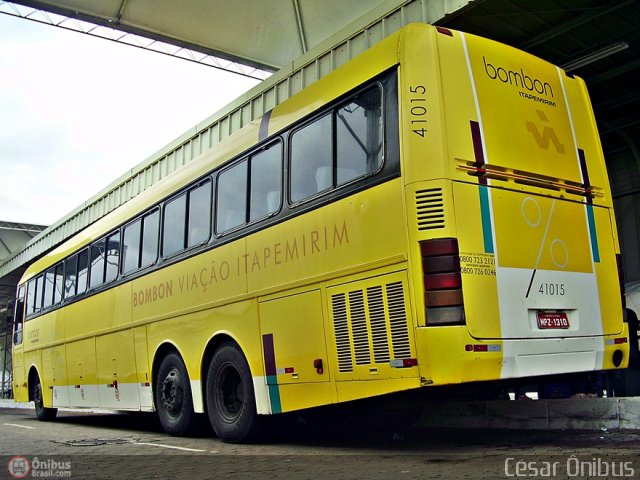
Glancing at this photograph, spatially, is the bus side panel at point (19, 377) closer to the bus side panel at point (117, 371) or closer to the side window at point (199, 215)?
the bus side panel at point (117, 371)

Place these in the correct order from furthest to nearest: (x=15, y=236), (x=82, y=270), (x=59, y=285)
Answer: (x=15, y=236) → (x=59, y=285) → (x=82, y=270)

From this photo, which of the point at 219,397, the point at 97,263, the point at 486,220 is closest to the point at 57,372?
the point at 97,263

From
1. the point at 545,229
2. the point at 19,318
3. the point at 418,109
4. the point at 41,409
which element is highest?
the point at 418,109

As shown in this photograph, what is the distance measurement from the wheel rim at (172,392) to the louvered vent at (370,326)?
3553 mm

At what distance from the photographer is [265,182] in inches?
310

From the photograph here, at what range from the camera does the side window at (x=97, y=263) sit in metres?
12.3

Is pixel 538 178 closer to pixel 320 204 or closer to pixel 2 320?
pixel 320 204

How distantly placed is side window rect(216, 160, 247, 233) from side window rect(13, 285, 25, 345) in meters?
10.5

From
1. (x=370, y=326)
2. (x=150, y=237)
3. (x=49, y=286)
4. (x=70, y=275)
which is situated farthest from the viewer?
(x=49, y=286)

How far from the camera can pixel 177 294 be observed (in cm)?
938

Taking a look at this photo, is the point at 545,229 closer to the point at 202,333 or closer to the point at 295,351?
the point at 295,351

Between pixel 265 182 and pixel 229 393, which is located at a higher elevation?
pixel 265 182

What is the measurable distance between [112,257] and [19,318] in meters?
6.81

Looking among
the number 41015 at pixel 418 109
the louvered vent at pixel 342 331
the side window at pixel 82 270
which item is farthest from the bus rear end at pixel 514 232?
the side window at pixel 82 270
